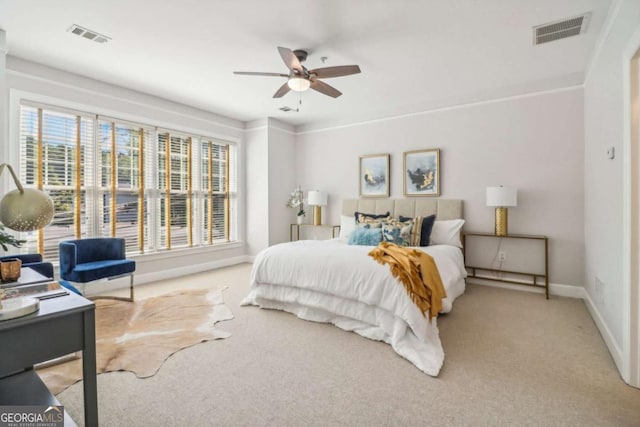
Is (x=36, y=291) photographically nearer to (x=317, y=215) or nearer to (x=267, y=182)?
(x=267, y=182)

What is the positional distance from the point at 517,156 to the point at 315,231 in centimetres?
343

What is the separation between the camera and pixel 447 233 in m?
4.55

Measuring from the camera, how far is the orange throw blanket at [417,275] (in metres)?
2.65

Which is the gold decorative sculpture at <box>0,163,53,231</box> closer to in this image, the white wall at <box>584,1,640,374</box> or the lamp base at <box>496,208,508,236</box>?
the white wall at <box>584,1,640,374</box>

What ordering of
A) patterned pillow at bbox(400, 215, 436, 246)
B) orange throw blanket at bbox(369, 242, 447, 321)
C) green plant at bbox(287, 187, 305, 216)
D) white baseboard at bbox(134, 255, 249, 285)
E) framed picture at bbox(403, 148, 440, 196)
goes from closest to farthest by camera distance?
orange throw blanket at bbox(369, 242, 447, 321) < patterned pillow at bbox(400, 215, 436, 246) < white baseboard at bbox(134, 255, 249, 285) < framed picture at bbox(403, 148, 440, 196) < green plant at bbox(287, 187, 305, 216)

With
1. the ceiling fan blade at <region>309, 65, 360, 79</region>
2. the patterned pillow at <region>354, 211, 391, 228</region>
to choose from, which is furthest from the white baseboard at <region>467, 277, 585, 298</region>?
the ceiling fan blade at <region>309, 65, 360, 79</region>

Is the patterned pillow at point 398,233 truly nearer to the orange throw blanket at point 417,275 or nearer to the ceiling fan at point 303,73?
the orange throw blanket at point 417,275

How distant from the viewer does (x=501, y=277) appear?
14.8ft

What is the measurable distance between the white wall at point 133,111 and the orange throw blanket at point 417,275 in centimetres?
351

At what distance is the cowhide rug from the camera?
7.62ft

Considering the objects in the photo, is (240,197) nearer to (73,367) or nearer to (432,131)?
(432,131)

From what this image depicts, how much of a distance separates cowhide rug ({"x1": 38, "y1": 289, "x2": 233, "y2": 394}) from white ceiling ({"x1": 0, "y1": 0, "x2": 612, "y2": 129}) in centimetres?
277

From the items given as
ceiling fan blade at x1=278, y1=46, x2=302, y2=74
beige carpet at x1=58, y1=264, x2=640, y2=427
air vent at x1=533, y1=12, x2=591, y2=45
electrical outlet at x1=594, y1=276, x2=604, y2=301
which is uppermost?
air vent at x1=533, y1=12, x2=591, y2=45

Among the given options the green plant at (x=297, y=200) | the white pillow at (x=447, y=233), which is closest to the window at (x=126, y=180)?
the green plant at (x=297, y=200)
